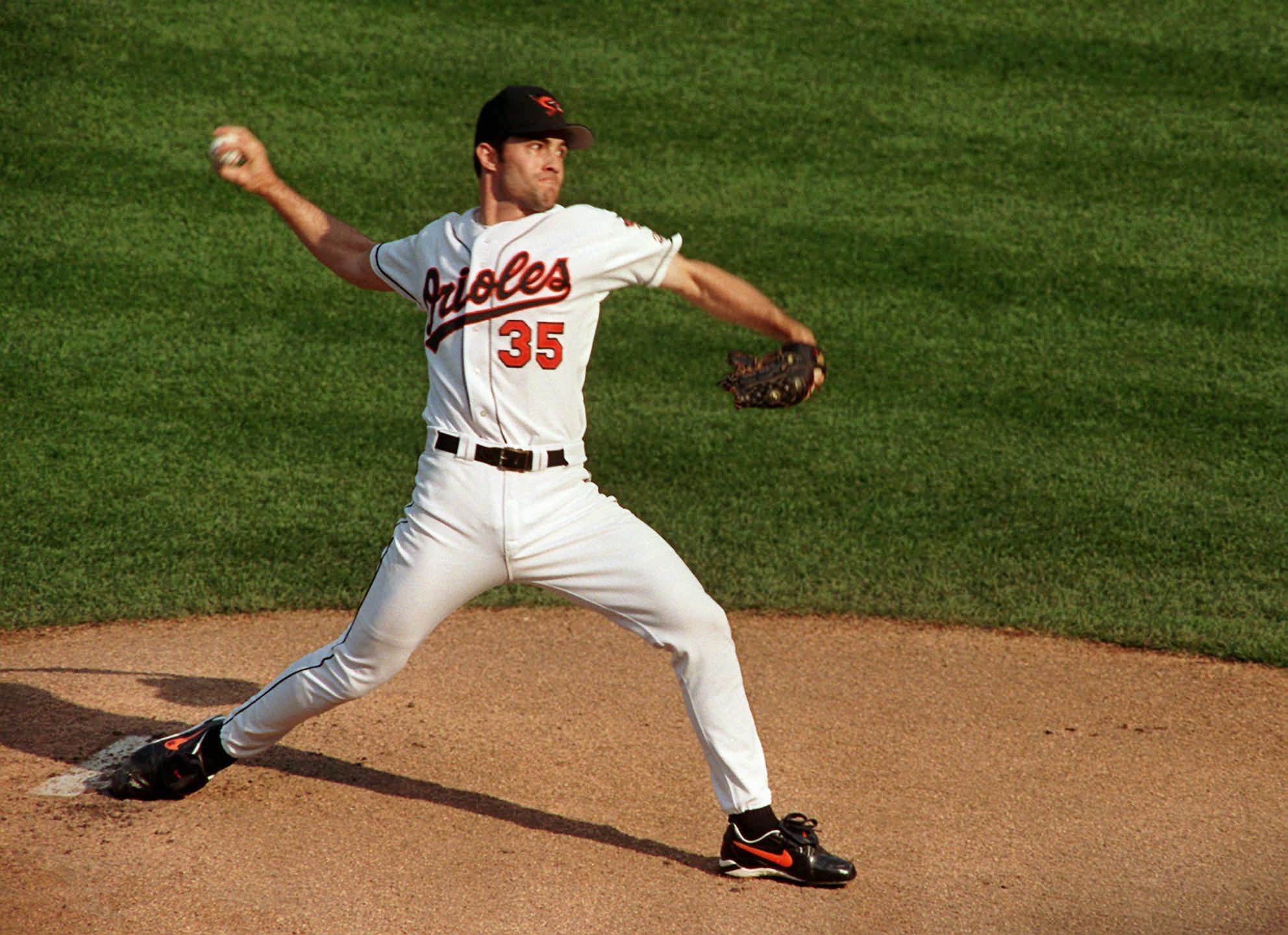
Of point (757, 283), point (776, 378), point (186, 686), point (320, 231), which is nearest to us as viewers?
point (776, 378)

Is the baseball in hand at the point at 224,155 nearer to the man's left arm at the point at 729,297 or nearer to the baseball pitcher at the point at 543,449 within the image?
the baseball pitcher at the point at 543,449

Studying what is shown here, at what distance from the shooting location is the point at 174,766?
3883 mm

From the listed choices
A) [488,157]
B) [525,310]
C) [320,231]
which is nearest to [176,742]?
[320,231]

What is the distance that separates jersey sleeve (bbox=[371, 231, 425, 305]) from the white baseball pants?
46 centimetres

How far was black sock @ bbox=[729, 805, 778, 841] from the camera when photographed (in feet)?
11.8

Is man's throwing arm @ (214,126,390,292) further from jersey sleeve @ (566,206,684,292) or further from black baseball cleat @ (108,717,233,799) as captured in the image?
black baseball cleat @ (108,717,233,799)

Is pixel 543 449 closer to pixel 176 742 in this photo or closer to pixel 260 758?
pixel 176 742

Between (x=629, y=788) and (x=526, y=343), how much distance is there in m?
1.44

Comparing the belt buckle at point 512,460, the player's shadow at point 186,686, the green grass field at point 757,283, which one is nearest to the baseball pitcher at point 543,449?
Result: the belt buckle at point 512,460

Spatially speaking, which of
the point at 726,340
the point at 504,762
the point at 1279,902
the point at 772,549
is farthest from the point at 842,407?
the point at 1279,902

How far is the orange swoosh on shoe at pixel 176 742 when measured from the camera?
389 cm

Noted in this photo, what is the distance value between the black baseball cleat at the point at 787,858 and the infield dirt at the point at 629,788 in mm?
59

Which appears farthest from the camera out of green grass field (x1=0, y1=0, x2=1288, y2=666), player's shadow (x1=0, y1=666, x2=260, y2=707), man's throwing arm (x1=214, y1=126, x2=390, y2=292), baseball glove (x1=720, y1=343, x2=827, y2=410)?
green grass field (x1=0, y1=0, x2=1288, y2=666)

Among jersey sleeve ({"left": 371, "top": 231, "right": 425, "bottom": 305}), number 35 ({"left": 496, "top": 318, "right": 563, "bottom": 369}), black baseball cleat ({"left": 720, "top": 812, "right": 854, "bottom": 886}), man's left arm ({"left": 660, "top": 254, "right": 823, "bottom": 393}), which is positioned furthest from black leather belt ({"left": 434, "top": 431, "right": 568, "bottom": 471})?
black baseball cleat ({"left": 720, "top": 812, "right": 854, "bottom": 886})
